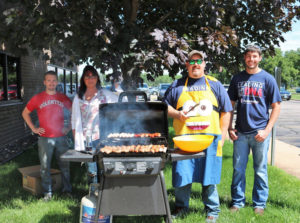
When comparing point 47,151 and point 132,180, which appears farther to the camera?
point 47,151

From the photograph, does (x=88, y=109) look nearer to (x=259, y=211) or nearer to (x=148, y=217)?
(x=148, y=217)

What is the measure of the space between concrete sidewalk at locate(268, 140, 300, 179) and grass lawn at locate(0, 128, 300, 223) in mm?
518

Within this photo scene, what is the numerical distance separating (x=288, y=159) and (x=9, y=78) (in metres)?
7.42

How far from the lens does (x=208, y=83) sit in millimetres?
3314

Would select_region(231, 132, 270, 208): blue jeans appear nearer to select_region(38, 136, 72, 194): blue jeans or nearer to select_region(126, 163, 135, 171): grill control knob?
select_region(126, 163, 135, 171): grill control knob

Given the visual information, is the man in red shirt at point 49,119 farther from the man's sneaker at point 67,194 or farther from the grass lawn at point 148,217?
the grass lawn at point 148,217

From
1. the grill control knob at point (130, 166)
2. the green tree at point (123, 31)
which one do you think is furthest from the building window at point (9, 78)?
the grill control knob at point (130, 166)

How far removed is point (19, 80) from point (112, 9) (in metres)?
5.15

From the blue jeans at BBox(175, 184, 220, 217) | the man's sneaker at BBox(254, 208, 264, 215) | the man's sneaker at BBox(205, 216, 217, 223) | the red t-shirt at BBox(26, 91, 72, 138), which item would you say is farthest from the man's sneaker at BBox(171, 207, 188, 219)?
the red t-shirt at BBox(26, 91, 72, 138)

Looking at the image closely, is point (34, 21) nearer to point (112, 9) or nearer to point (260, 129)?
point (112, 9)

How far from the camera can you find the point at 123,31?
13.4 ft

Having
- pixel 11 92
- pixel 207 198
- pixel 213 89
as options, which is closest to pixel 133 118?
pixel 213 89

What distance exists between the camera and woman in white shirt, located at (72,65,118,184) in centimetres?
359

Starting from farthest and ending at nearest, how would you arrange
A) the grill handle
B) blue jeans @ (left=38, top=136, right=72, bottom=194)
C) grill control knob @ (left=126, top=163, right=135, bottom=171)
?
blue jeans @ (left=38, top=136, right=72, bottom=194) < the grill handle < grill control knob @ (left=126, top=163, right=135, bottom=171)
